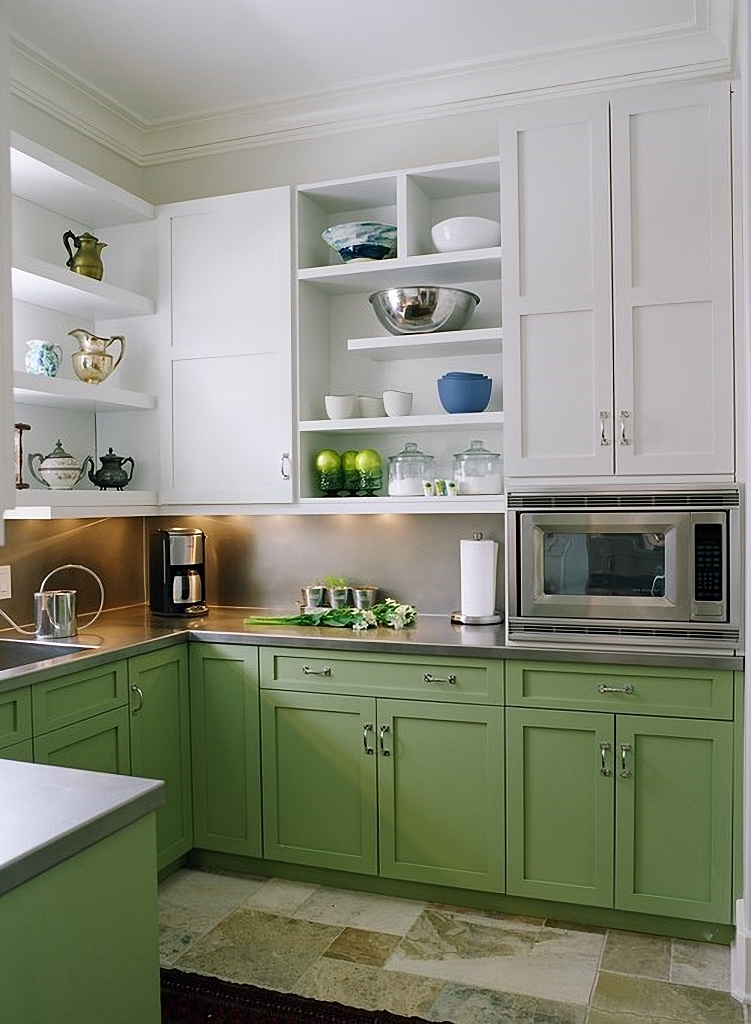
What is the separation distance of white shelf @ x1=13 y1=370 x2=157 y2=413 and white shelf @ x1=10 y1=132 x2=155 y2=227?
667 mm

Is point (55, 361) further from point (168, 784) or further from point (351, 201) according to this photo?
point (168, 784)

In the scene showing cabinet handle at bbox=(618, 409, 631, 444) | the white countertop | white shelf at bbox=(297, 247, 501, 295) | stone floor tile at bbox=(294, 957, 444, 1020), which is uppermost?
white shelf at bbox=(297, 247, 501, 295)

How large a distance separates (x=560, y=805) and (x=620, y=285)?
5.32 ft

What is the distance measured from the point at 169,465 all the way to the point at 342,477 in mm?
705

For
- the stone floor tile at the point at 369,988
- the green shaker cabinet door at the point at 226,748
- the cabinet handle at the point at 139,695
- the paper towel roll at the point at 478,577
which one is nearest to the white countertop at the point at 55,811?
the stone floor tile at the point at 369,988

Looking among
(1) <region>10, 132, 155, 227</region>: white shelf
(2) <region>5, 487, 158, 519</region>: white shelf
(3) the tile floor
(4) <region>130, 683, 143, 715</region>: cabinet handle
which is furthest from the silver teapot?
(3) the tile floor

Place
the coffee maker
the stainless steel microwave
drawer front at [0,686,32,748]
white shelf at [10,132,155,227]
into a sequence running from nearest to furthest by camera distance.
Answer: drawer front at [0,686,32,748] → the stainless steel microwave → white shelf at [10,132,155,227] → the coffee maker

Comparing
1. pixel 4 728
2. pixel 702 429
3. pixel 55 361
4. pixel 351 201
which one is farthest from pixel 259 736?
pixel 351 201

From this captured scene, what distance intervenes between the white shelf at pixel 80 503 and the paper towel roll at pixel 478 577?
1.25 meters

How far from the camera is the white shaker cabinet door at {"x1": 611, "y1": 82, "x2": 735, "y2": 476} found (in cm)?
265

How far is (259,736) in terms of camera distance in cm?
311

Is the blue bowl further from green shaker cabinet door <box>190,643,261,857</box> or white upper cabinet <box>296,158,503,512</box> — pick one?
green shaker cabinet door <box>190,643,261,857</box>

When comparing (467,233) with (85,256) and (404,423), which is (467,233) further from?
(85,256)

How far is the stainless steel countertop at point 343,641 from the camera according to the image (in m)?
2.62
